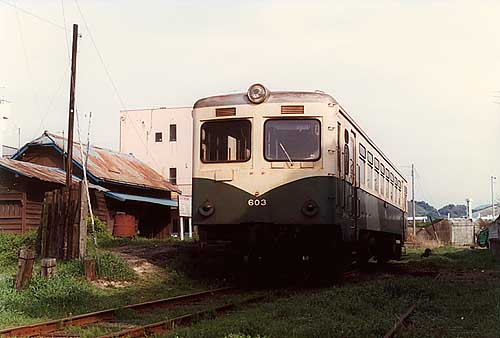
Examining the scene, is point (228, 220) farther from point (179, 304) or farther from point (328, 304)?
point (328, 304)

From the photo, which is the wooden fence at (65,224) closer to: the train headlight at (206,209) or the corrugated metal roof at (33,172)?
the train headlight at (206,209)

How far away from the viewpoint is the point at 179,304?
10297 mm

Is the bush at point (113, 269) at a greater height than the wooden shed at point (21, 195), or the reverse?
the wooden shed at point (21, 195)

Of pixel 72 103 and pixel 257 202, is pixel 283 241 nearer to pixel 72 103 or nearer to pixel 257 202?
pixel 257 202

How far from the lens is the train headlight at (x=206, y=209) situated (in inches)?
467

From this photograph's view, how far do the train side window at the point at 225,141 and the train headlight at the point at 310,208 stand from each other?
4.43 feet

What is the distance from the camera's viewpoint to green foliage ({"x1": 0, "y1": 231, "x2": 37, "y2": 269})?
17.6m

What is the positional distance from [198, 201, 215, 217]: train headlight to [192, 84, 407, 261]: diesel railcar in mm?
17

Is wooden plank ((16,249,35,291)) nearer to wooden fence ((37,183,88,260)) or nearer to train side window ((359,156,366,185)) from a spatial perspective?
wooden fence ((37,183,88,260))

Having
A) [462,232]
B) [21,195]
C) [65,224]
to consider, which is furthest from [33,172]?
[462,232]

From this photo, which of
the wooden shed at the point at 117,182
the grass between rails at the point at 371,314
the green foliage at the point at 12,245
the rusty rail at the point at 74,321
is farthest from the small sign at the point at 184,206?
the rusty rail at the point at 74,321

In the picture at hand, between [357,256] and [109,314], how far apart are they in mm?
8936

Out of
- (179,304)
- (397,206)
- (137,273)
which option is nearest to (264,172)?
(179,304)

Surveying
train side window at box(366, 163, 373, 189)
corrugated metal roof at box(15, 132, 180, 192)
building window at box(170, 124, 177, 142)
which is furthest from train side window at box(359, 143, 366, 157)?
building window at box(170, 124, 177, 142)
